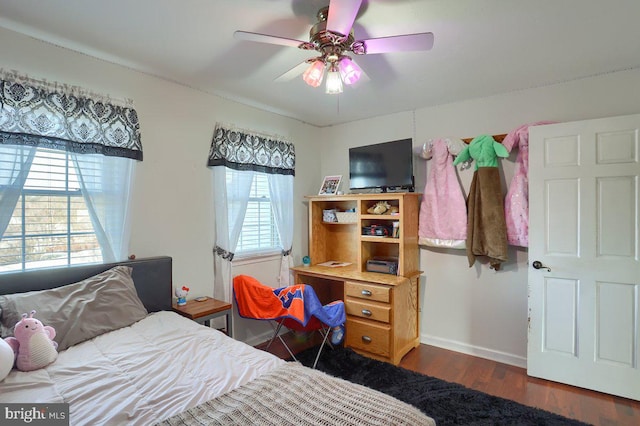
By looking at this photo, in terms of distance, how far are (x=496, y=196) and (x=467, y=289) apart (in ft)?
3.12

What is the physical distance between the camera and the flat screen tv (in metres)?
3.20

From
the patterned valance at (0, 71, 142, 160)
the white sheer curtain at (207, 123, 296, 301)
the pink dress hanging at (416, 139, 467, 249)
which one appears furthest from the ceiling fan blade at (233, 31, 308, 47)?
the pink dress hanging at (416, 139, 467, 249)

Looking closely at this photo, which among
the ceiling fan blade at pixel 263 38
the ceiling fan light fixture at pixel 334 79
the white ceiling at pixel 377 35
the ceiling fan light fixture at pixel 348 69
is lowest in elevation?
the ceiling fan light fixture at pixel 334 79

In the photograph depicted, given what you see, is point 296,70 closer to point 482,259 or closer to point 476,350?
point 482,259

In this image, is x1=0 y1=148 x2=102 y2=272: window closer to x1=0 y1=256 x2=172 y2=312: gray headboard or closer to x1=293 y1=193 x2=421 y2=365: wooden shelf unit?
x1=0 y1=256 x2=172 y2=312: gray headboard

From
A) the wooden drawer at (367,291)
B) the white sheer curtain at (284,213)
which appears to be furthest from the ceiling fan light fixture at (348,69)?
the wooden drawer at (367,291)

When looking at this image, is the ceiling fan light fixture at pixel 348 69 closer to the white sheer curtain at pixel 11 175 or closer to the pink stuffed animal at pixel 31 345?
the white sheer curtain at pixel 11 175

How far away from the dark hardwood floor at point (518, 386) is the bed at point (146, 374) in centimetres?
157

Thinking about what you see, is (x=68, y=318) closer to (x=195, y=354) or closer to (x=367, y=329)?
(x=195, y=354)

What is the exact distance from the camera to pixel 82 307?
184cm

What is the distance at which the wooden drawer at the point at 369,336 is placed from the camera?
2887 mm

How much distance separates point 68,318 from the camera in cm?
176

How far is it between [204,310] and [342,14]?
84.6 inches

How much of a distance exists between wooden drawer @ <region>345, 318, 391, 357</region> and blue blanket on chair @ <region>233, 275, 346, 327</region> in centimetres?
40
